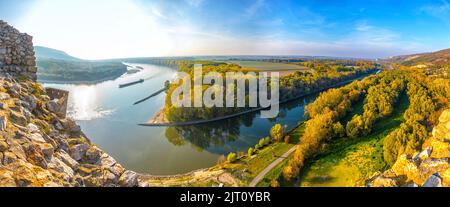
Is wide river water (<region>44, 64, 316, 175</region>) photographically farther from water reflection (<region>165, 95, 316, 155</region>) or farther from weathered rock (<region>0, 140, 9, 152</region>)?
weathered rock (<region>0, 140, 9, 152</region>)

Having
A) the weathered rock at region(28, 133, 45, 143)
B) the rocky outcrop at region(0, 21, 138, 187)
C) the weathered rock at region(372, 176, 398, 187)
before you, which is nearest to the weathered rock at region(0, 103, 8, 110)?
the rocky outcrop at region(0, 21, 138, 187)

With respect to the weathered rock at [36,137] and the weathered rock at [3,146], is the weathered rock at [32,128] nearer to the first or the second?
the weathered rock at [36,137]

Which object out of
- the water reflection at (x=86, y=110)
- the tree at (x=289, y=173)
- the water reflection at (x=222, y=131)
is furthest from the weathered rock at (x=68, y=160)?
the water reflection at (x=86, y=110)

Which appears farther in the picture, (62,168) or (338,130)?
(338,130)

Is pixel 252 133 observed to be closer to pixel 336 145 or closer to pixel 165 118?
pixel 336 145

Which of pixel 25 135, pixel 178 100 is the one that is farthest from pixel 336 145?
pixel 25 135

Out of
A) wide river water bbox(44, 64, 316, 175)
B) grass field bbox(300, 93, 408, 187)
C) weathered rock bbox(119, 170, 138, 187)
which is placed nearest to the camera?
weathered rock bbox(119, 170, 138, 187)

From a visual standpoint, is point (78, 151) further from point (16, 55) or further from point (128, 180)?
point (16, 55)

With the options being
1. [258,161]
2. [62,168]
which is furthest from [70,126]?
[258,161]
